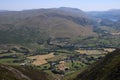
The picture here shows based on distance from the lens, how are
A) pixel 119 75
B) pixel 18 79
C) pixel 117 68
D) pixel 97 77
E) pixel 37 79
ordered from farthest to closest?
pixel 37 79 < pixel 18 79 < pixel 97 77 < pixel 117 68 < pixel 119 75

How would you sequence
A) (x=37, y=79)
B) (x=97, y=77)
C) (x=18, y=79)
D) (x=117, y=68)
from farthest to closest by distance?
(x=37, y=79) < (x=18, y=79) < (x=97, y=77) < (x=117, y=68)

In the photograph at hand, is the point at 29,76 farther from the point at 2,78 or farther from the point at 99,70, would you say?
the point at 99,70

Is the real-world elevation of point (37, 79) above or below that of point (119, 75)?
below

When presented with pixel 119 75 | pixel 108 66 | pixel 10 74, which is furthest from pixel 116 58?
pixel 10 74

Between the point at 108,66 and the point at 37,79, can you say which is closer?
the point at 108,66

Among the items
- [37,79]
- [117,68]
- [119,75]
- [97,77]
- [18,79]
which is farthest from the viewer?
[37,79]

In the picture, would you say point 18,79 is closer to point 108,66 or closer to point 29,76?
point 29,76

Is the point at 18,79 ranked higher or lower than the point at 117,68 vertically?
lower

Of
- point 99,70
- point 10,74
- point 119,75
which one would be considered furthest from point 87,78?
point 10,74

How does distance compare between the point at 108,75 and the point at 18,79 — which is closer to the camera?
the point at 108,75
